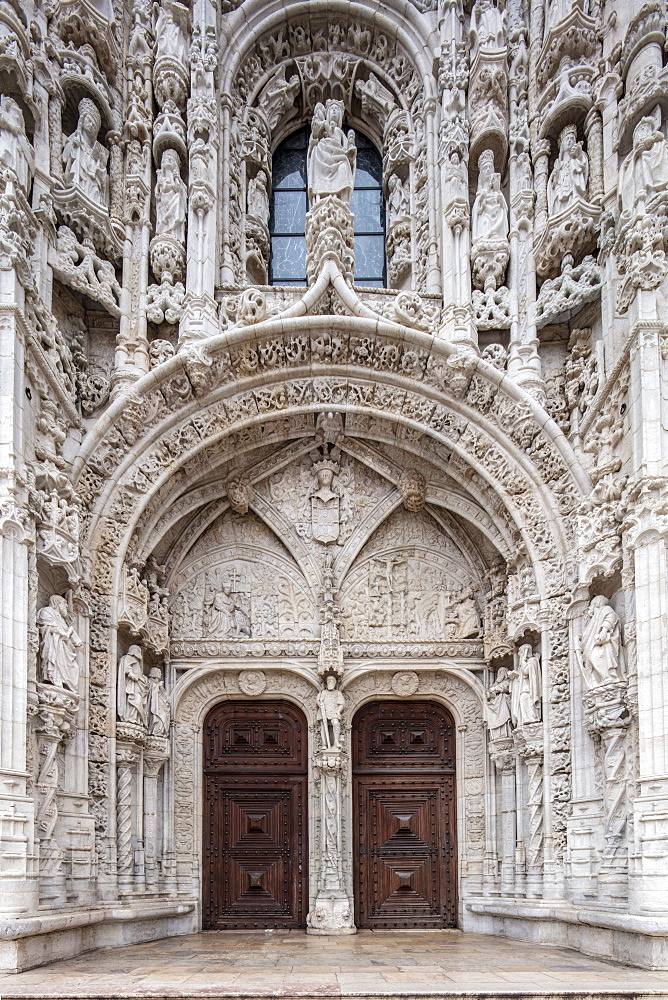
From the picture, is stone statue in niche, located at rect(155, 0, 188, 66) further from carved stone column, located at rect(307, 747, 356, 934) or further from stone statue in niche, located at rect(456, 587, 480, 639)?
carved stone column, located at rect(307, 747, 356, 934)

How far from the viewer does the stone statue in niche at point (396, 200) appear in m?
11.6

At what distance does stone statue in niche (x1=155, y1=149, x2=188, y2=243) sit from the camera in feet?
34.4

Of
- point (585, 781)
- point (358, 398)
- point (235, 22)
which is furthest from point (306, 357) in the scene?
point (585, 781)

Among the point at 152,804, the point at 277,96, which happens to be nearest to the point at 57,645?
the point at 152,804

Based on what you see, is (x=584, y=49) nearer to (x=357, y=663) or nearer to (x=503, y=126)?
(x=503, y=126)

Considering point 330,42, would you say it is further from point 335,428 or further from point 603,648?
point 603,648

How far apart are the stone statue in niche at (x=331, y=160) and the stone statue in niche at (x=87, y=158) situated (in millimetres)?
2161

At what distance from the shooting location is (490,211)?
10680 mm

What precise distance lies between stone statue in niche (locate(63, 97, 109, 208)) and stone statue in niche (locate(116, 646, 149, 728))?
14.5 feet

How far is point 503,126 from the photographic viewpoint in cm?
1077

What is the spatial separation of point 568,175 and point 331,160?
2.47 meters

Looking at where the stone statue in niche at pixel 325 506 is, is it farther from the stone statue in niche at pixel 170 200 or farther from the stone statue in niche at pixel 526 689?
the stone statue in niche at pixel 170 200

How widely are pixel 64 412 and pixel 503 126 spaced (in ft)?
17.9

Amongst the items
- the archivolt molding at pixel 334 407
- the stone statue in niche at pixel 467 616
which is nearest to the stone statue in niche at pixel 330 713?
the stone statue in niche at pixel 467 616
